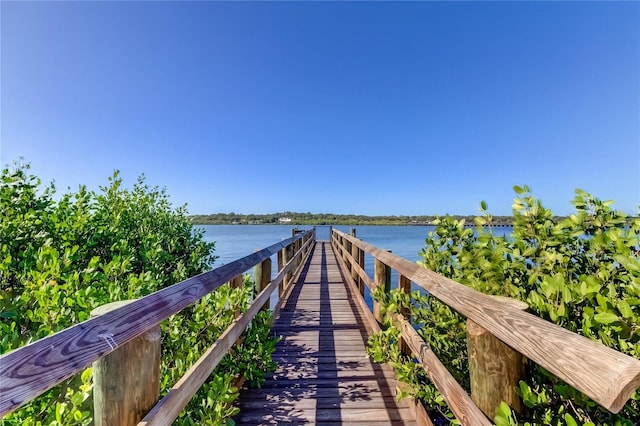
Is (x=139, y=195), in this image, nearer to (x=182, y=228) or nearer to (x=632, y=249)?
(x=182, y=228)

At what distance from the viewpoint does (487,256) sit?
148 cm

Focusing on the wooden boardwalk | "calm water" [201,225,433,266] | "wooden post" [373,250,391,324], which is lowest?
"calm water" [201,225,433,266]

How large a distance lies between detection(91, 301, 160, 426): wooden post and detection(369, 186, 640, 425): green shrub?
3.81 feet

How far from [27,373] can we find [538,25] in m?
11.6

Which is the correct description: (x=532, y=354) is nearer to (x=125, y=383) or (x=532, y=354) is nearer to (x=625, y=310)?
(x=625, y=310)

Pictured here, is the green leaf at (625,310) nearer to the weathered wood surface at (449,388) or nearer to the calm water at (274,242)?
the weathered wood surface at (449,388)

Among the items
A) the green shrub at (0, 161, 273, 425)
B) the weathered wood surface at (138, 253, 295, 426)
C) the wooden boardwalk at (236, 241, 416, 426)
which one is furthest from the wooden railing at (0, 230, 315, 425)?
the wooden boardwalk at (236, 241, 416, 426)

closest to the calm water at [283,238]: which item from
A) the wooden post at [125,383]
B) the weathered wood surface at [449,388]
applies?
the weathered wood surface at [449,388]

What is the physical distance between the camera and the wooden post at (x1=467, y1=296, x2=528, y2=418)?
1104mm

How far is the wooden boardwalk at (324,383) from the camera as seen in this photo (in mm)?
2119

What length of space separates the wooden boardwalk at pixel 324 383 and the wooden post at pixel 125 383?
4.02 ft

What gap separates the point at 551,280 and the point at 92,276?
2428 mm

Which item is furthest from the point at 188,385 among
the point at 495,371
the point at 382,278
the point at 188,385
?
the point at 382,278

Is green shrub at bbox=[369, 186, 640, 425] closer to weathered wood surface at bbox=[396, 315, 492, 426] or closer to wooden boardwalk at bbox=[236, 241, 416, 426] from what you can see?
weathered wood surface at bbox=[396, 315, 492, 426]
